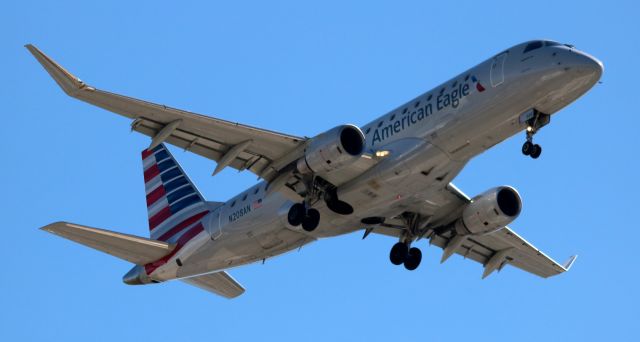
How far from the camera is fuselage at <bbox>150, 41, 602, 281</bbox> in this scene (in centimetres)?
3703

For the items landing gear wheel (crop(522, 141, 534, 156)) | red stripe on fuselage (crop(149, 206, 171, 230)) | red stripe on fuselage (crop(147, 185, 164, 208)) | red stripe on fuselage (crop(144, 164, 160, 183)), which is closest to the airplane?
landing gear wheel (crop(522, 141, 534, 156))

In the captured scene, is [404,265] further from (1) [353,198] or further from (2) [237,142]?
(2) [237,142]

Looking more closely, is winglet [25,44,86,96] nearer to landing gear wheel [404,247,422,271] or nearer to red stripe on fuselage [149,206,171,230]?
red stripe on fuselage [149,206,171,230]

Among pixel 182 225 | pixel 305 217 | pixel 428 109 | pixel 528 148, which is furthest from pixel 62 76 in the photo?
pixel 528 148

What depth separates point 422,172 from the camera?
3859 centimetres

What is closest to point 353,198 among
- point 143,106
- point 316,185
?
point 316,185

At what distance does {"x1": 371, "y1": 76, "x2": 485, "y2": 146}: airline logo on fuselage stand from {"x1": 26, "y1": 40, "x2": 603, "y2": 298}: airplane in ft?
0.14

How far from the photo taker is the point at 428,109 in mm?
38625

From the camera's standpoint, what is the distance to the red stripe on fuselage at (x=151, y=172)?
5080 cm

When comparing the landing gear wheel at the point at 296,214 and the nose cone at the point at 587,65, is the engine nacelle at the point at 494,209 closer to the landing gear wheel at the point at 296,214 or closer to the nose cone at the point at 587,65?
the landing gear wheel at the point at 296,214

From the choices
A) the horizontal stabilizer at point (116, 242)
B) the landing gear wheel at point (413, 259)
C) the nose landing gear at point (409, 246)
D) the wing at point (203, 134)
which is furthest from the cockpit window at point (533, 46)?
the horizontal stabilizer at point (116, 242)

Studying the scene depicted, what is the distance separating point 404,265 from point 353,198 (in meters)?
5.91

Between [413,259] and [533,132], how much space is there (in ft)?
28.7

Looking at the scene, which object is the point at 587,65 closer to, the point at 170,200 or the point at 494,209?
the point at 494,209
